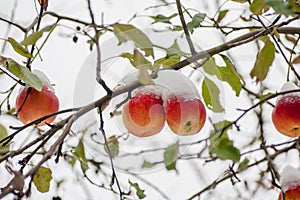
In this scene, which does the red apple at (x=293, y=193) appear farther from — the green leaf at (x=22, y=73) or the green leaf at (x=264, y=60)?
the green leaf at (x=22, y=73)

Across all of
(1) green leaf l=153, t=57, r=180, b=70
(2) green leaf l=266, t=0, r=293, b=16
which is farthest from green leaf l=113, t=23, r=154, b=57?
(2) green leaf l=266, t=0, r=293, b=16

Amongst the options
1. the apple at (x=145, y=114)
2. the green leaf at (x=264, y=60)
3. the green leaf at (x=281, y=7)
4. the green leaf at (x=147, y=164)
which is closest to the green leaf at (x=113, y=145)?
the green leaf at (x=147, y=164)

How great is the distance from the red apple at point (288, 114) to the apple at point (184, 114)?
16 centimetres

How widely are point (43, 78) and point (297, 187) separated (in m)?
0.45

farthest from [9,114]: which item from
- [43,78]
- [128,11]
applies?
[128,11]

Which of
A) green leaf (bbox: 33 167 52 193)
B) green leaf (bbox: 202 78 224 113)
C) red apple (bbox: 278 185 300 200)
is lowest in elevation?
green leaf (bbox: 33 167 52 193)

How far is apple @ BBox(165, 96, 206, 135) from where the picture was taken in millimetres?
636

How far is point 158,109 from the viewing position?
2.16 feet

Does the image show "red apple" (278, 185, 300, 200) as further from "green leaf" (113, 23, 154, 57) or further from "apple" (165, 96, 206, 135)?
"green leaf" (113, 23, 154, 57)

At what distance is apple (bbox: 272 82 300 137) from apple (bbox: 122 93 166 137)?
0.68 feet

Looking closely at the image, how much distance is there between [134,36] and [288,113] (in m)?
0.29

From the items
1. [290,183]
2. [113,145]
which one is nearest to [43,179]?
[113,145]

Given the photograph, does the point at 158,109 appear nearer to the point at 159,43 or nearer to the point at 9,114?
the point at 159,43

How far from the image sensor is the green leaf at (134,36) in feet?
1.97
